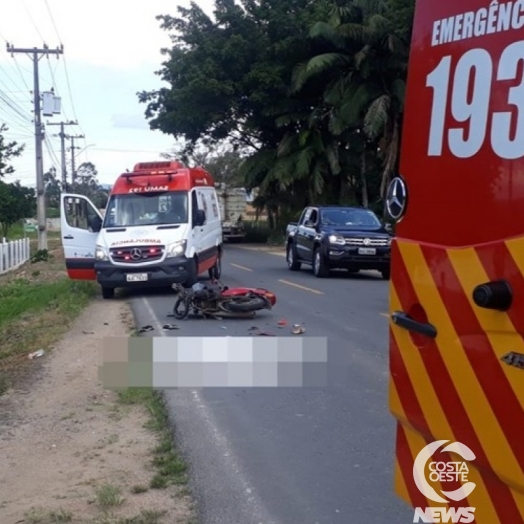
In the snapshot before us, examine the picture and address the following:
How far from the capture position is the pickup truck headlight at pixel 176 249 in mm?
18391

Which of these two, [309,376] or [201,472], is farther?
[309,376]

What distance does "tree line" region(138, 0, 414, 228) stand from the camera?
122ft

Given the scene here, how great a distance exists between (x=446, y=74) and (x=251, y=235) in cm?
5377

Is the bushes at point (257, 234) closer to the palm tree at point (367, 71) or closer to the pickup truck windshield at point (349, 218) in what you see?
the palm tree at point (367, 71)

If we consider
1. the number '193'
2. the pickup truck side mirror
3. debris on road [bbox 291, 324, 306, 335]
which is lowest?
debris on road [bbox 291, 324, 306, 335]

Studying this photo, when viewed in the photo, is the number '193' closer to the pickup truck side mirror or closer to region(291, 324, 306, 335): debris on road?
region(291, 324, 306, 335): debris on road

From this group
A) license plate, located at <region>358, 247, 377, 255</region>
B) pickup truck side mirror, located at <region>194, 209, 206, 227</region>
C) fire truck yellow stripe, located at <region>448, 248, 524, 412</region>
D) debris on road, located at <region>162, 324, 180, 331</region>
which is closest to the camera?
fire truck yellow stripe, located at <region>448, 248, 524, 412</region>

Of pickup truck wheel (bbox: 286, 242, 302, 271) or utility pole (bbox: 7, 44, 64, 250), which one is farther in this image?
utility pole (bbox: 7, 44, 64, 250)

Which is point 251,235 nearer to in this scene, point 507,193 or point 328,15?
point 328,15

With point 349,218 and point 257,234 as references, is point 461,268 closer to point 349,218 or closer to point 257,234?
point 349,218

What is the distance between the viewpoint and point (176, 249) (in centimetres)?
1842

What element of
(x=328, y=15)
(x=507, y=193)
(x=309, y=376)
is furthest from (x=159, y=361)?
(x=328, y=15)

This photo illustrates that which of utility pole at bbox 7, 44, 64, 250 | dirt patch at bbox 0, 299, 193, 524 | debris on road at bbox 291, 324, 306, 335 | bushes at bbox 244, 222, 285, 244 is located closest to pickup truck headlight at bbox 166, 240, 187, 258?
debris on road at bbox 291, 324, 306, 335

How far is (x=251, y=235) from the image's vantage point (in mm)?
56938
